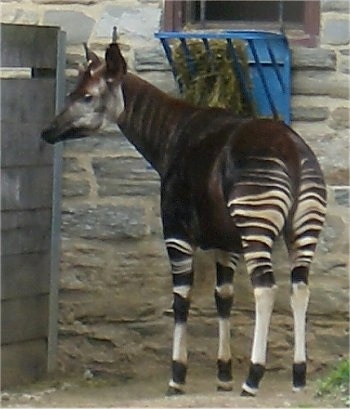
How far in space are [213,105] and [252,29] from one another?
539 millimetres

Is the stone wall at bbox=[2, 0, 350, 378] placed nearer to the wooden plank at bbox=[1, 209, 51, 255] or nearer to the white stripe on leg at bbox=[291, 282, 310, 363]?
the wooden plank at bbox=[1, 209, 51, 255]

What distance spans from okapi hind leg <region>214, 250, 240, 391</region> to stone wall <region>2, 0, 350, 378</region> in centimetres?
66

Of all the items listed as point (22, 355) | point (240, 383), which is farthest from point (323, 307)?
point (22, 355)

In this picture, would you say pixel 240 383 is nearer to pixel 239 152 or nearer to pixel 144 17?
pixel 239 152

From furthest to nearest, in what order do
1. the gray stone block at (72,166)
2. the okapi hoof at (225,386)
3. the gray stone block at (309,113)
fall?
the gray stone block at (72,166), the gray stone block at (309,113), the okapi hoof at (225,386)

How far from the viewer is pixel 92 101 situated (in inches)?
244

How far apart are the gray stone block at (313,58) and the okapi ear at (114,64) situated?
1.08 m

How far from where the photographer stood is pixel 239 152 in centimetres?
582

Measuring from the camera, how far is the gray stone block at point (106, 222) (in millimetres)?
7086

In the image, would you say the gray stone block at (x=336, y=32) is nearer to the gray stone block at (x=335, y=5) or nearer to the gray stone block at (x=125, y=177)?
the gray stone block at (x=335, y=5)

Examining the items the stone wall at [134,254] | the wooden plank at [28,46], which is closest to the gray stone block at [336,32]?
the stone wall at [134,254]

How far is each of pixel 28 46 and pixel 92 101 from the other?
807 millimetres

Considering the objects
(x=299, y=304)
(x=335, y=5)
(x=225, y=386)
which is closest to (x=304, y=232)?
(x=299, y=304)

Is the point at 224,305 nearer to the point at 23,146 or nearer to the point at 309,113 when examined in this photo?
the point at 309,113
